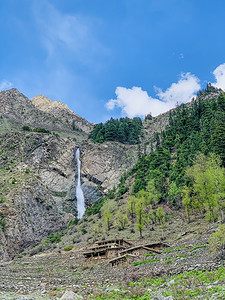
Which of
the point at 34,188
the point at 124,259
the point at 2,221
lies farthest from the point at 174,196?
the point at 34,188

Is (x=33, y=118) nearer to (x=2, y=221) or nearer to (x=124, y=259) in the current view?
(x=2, y=221)

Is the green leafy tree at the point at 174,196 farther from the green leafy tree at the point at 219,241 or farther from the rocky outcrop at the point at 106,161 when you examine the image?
the rocky outcrop at the point at 106,161

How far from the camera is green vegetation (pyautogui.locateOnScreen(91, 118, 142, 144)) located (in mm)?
132375

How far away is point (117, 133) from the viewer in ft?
442

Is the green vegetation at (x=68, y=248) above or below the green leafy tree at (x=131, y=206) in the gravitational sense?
below

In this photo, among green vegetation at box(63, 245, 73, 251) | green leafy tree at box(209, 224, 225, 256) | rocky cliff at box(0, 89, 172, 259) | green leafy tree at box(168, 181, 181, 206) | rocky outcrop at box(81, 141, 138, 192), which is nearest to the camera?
green leafy tree at box(209, 224, 225, 256)

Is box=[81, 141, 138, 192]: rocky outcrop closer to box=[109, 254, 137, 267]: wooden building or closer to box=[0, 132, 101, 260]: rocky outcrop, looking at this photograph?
box=[0, 132, 101, 260]: rocky outcrop

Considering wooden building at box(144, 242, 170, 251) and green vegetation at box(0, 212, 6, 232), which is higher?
green vegetation at box(0, 212, 6, 232)

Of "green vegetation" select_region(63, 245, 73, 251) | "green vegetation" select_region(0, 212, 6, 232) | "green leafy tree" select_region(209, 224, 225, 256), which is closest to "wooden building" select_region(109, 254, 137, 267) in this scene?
"green leafy tree" select_region(209, 224, 225, 256)

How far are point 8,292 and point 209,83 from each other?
185735 mm

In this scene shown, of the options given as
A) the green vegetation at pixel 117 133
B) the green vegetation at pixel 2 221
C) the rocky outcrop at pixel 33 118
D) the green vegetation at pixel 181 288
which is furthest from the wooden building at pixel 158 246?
the rocky outcrop at pixel 33 118

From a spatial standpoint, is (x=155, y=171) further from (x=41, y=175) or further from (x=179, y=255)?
(x=179, y=255)

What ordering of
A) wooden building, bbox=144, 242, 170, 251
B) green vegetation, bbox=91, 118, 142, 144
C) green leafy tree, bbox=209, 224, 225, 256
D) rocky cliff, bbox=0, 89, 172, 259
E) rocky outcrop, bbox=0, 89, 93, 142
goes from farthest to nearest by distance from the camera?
rocky outcrop, bbox=0, 89, 93, 142 → green vegetation, bbox=91, 118, 142, 144 → rocky cliff, bbox=0, 89, 172, 259 → wooden building, bbox=144, 242, 170, 251 → green leafy tree, bbox=209, 224, 225, 256

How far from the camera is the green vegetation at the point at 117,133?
132 meters
